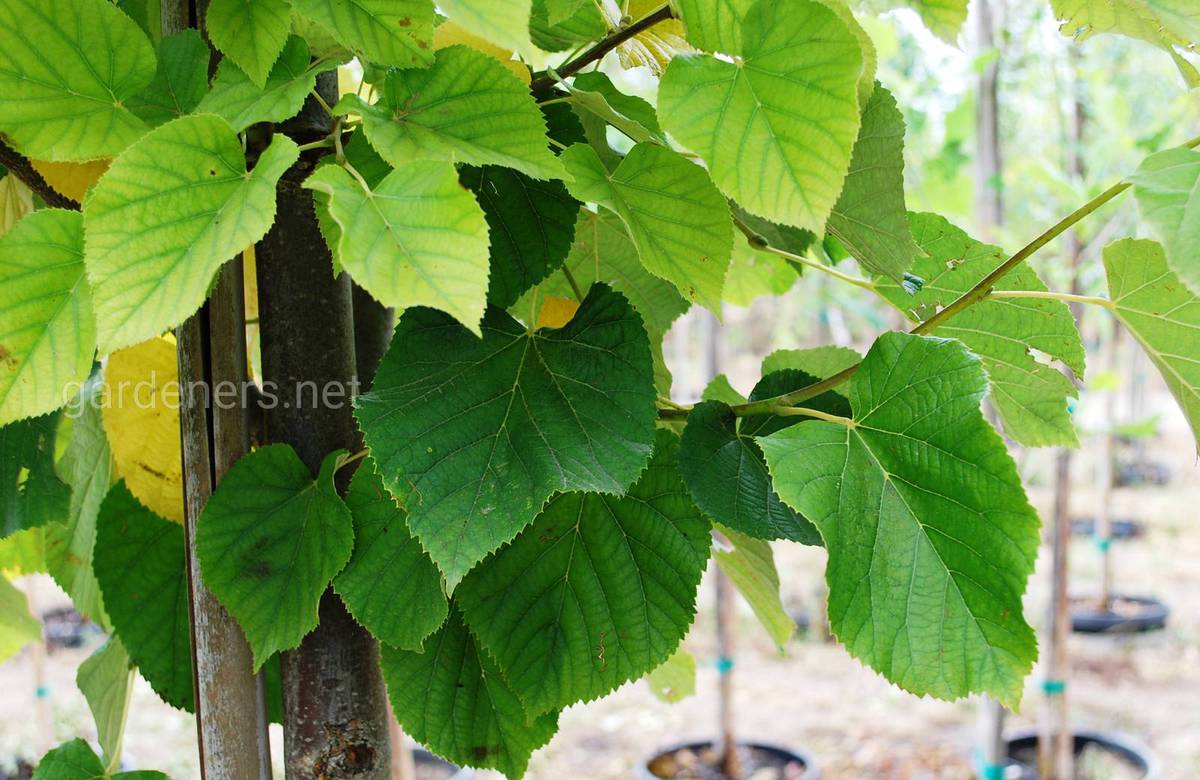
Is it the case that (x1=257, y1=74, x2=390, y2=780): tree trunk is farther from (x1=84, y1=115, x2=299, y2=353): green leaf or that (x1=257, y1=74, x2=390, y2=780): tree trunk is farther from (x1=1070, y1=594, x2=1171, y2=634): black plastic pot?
(x1=1070, y1=594, x2=1171, y2=634): black plastic pot

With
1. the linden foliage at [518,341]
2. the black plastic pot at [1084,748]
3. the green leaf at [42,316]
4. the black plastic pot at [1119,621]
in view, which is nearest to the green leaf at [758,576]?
the linden foliage at [518,341]

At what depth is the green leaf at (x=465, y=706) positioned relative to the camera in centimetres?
41

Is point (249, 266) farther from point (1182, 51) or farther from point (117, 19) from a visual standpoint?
point (1182, 51)

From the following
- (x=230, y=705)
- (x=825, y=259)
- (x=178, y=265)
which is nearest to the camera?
(x=178, y=265)

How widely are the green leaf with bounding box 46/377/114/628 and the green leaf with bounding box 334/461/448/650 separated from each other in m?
0.18

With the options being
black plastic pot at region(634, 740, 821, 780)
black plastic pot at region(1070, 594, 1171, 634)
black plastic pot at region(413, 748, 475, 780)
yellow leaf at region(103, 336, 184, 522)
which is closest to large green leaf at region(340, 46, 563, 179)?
yellow leaf at region(103, 336, 184, 522)

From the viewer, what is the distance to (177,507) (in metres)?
0.47

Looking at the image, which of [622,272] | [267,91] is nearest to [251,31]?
[267,91]

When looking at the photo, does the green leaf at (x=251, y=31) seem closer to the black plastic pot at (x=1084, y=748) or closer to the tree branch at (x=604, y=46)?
the tree branch at (x=604, y=46)

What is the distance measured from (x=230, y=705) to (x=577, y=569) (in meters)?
0.14

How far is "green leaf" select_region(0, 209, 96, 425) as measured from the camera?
31 centimetres

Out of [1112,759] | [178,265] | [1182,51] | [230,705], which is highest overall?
[1182,51]

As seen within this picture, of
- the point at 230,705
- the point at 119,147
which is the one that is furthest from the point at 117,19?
the point at 230,705

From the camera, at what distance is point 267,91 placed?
1.09 feet
